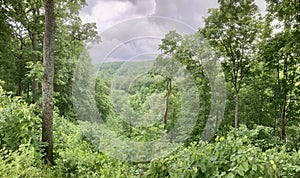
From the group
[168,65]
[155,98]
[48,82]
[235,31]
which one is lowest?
[155,98]

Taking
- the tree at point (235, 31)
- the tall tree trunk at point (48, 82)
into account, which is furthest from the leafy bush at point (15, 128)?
the tree at point (235, 31)

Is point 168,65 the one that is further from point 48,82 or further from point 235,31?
point 48,82

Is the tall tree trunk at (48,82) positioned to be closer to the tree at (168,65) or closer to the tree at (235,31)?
the tree at (168,65)

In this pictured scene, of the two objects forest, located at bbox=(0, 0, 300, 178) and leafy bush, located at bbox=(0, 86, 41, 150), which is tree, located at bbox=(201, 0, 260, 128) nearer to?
forest, located at bbox=(0, 0, 300, 178)

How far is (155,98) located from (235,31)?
24.7 feet

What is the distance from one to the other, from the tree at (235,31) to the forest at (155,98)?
5 cm

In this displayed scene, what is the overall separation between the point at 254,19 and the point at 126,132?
10.7 metres

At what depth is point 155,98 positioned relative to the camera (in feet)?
26.1

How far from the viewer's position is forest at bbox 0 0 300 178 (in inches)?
122

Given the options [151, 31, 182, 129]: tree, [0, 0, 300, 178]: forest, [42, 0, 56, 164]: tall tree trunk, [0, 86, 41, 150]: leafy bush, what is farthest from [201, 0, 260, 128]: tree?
[0, 86, 41, 150]: leafy bush

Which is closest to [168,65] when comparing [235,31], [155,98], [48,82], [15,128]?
[155,98]

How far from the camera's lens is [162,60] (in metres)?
9.32

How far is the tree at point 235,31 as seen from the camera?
12.8 metres

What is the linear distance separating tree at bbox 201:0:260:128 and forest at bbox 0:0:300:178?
0.17 feet
